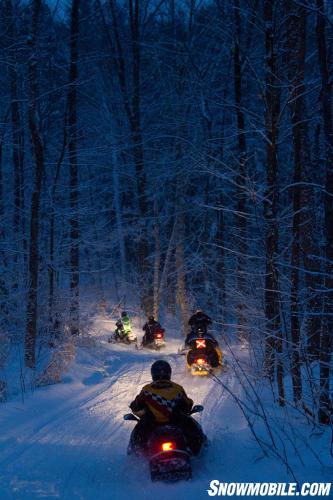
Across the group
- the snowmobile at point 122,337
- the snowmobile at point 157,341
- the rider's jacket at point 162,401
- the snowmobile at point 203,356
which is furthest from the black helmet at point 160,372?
the snowmobile at point 122,337

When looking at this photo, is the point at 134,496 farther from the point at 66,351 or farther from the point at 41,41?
the point at 41,41

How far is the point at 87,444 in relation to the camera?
6910 mm

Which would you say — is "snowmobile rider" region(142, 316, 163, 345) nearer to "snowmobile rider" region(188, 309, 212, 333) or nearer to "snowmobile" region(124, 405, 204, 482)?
"snowmobile rider" region(188, 309, 212, 333)

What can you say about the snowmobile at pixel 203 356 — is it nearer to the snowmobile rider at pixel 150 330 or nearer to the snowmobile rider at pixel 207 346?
the snowmobile rider at pixel 207 346

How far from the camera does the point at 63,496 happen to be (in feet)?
16.6

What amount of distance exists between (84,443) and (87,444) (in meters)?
0.07

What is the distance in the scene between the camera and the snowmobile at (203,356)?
11.9m

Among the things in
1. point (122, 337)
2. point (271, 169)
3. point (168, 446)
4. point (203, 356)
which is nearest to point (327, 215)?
point (271, 169)

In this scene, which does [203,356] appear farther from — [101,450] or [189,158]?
[189,158]

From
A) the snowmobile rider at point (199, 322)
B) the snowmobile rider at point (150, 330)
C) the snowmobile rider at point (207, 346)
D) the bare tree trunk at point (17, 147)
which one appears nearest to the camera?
the snowmobile rider at point (207, 346)

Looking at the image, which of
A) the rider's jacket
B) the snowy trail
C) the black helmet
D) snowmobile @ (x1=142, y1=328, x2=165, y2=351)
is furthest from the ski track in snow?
snowmobile @ (x1=142, y1=328, x2=165, y2=351)

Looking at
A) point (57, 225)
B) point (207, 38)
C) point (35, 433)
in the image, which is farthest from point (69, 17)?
→ point (35, 433)

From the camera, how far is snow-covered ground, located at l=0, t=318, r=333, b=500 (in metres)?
5.25

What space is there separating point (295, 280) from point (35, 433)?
472 cm
